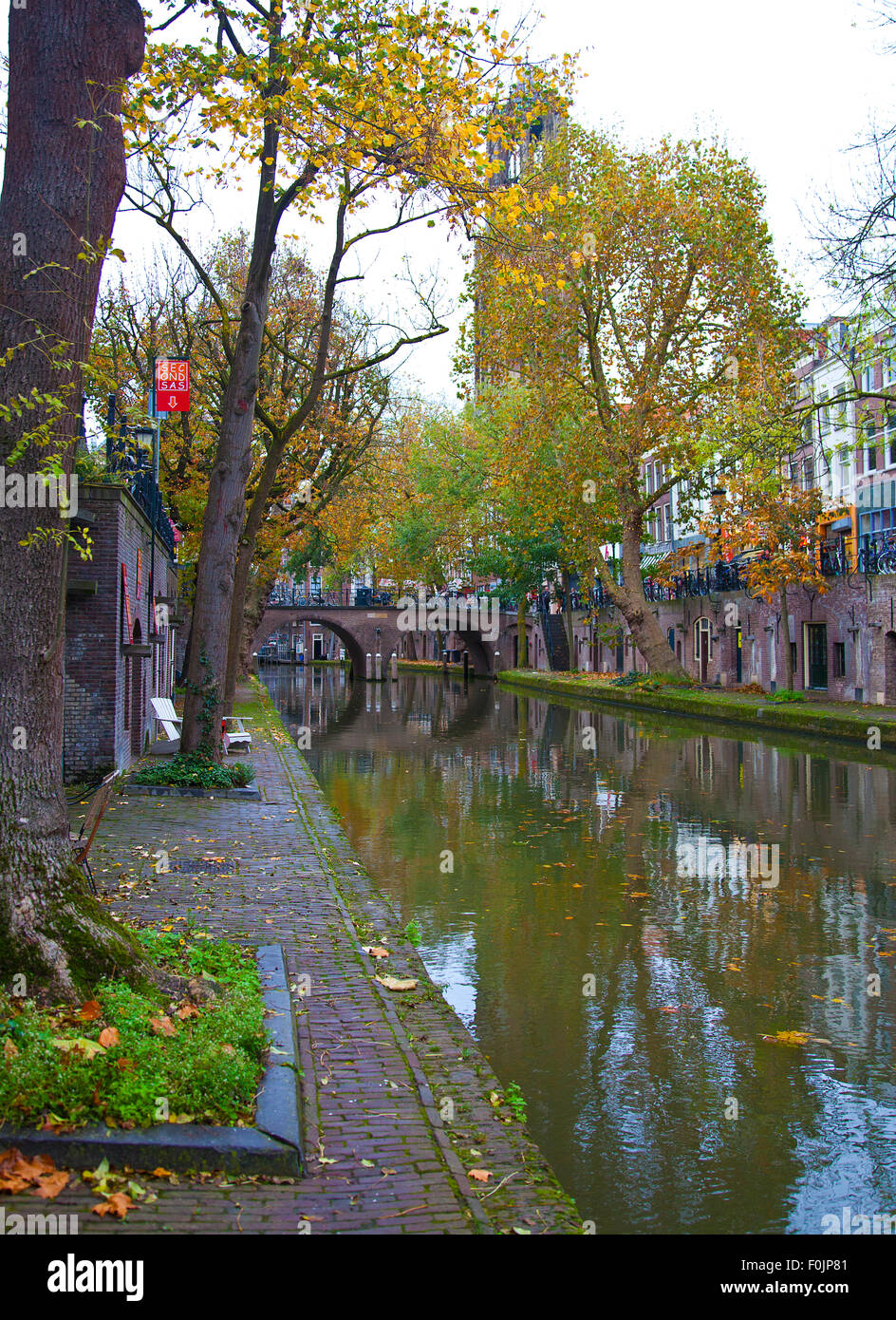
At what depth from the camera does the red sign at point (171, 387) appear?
22672 millimetres

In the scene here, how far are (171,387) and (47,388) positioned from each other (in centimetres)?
1781

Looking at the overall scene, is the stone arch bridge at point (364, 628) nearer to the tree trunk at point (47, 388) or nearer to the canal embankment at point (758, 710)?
the canal embankment at point (758, 710)

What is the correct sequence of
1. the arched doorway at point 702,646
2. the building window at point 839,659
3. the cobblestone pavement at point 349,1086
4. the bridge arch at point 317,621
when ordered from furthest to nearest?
the bridge arch at point 317,621 < the arched doorway at point 702,646 < the building window at point 839,659 < the cobblestone pavement at point 349,1086

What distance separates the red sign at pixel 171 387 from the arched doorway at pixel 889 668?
18.7 meters

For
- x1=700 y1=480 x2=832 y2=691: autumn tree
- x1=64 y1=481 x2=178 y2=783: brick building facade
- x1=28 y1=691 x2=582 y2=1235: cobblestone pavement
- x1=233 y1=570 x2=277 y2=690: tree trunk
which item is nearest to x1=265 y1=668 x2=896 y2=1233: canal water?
x1=28 y1=691 x2=582 y2=1235: cobblestone pavement

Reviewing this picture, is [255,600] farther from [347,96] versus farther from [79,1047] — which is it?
[79,1047]

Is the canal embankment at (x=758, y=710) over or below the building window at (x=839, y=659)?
below

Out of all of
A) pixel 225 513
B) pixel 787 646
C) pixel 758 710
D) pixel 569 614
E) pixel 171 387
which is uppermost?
pixel 171 387

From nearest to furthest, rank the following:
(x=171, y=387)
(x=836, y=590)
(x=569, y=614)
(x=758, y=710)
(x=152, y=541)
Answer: (x=152, y=541) < (x=171, y=387) < (x=758, y=710) < (x=836, y=590) < (x=569, y=614)

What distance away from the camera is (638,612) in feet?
123

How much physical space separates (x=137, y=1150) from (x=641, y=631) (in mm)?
34330

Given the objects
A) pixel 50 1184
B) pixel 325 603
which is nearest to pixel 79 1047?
pixel 50 1184

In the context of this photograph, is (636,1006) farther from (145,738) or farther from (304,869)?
(145,738)

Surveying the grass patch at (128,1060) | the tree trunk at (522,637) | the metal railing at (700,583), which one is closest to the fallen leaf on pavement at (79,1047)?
the grass patch at (128,1060)
